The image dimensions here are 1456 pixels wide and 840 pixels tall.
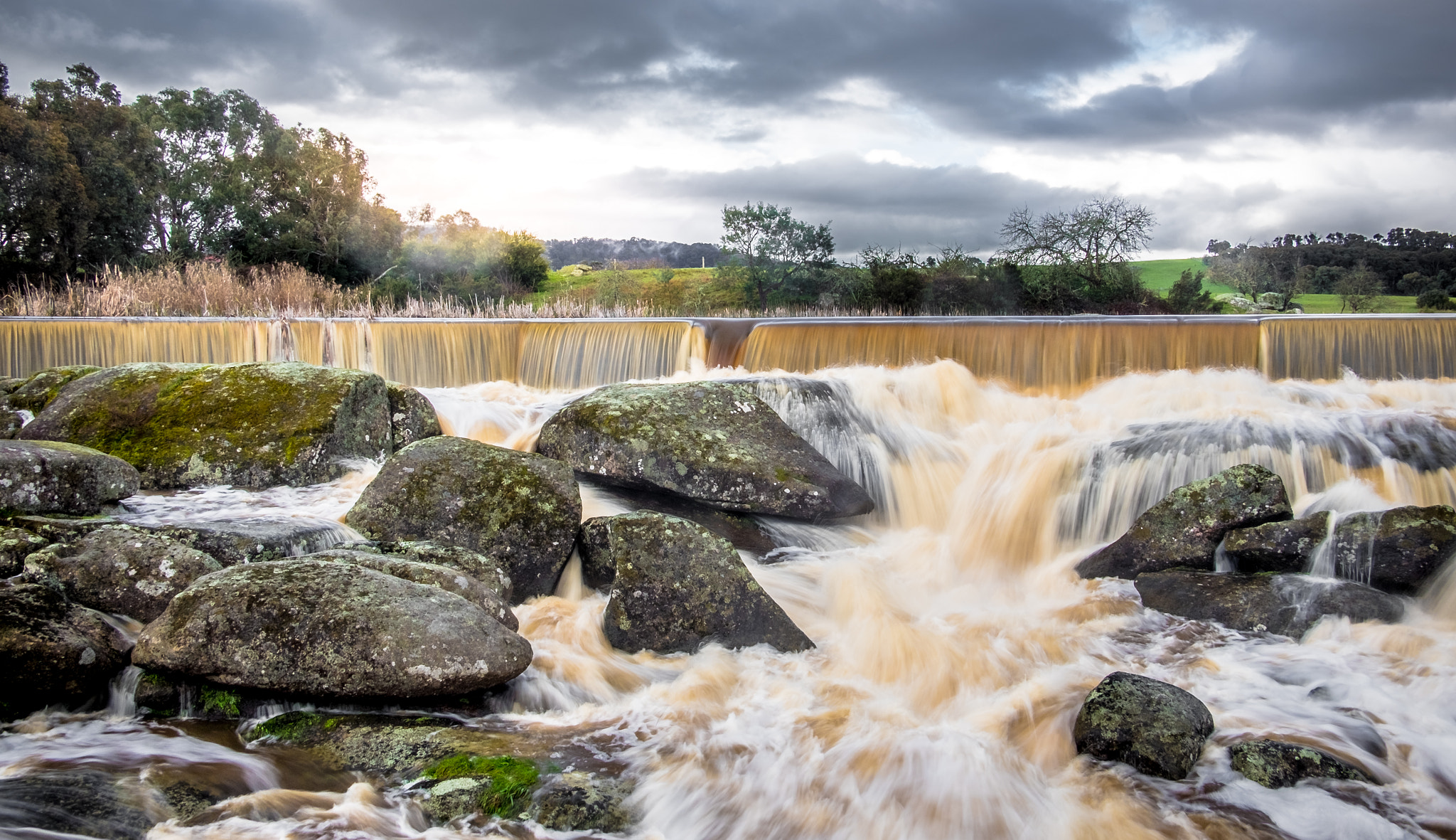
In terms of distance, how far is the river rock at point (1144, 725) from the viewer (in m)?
4.41

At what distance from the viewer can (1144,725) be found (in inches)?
179

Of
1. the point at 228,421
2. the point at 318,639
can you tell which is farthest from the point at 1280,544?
the point at 228,421

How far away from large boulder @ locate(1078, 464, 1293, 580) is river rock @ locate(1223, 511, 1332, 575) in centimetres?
16

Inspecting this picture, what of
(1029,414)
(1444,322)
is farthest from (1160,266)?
(1029,414)

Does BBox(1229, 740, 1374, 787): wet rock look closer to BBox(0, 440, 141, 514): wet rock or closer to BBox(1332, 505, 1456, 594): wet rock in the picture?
BBox(1332, 505, 1456, 594): wet rock

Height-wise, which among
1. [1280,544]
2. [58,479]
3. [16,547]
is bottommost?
[1280,544]

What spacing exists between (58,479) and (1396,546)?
384 inches

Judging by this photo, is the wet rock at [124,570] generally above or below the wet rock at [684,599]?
above

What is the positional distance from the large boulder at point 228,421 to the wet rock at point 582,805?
5325mm

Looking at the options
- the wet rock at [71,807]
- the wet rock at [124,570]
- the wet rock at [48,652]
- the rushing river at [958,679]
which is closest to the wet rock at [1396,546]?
the rushing river at [958,679]

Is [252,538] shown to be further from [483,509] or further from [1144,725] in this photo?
[1144,725]

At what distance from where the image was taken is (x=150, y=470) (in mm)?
8141

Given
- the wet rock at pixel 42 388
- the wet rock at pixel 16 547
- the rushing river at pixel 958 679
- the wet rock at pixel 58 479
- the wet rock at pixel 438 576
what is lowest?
the rushing river at pixel 958 679

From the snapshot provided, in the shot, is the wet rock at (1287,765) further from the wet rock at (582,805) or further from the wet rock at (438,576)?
the wet rock at (438,576)
